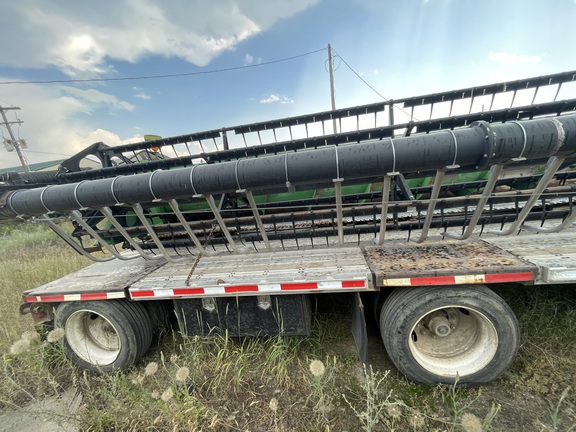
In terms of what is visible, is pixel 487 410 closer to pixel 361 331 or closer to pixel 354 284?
pixel 361 331

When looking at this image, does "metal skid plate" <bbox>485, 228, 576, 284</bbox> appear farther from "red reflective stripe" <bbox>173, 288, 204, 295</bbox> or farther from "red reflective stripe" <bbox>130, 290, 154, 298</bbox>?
"red reflective stripe" <bbox>130, 290, 154, 298</bbox>

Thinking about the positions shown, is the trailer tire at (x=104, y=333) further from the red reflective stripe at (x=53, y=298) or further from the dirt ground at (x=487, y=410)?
the dirt ground at (x=487, y=410)

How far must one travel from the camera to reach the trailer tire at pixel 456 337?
1.89 m

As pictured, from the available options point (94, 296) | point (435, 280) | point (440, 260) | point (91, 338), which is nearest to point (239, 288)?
point (94, 296)

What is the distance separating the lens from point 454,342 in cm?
219

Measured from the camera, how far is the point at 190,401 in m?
1.87

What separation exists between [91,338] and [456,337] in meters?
3.60

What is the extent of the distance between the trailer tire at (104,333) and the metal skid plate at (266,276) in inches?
12.4

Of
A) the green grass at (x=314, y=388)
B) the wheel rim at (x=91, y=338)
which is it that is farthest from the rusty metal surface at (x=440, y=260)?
the wheel rim at (x=91, y=338)

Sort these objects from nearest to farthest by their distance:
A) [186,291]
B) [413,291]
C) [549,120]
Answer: [549,120]
[413,291]
[186,291]

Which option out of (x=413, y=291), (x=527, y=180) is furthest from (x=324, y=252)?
(x=527, y=180)

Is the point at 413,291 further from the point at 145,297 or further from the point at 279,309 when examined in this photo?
the point at 145,297

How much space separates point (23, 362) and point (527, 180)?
5943 mm

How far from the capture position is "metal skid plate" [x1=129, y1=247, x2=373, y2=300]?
6.76ft
